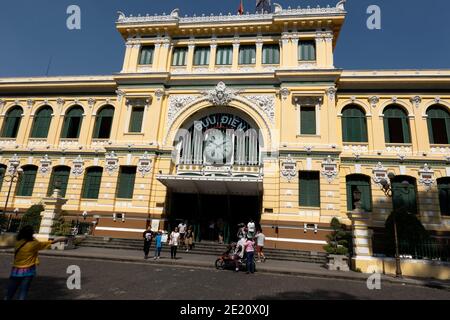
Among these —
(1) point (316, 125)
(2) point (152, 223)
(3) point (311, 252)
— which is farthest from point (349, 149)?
(2) point (152, 223)

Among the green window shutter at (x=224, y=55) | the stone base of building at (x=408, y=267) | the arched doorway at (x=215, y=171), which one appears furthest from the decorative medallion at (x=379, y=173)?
the green window shutter at (x=224, y=55)

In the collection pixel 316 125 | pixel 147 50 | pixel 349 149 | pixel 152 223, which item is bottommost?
pixel 152 223

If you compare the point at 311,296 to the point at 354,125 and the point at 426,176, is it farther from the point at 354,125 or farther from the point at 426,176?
the point at 354,125

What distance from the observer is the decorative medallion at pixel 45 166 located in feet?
79.3

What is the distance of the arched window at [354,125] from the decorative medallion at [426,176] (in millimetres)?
4092

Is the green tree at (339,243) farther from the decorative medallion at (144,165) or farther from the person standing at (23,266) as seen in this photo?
the decorative medallion at (144,165)

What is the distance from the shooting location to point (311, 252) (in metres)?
17.7

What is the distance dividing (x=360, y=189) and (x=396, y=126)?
547 centimetres

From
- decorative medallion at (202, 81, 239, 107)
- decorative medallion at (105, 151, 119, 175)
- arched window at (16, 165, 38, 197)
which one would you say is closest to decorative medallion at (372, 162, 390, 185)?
decorative medallion at (202, 81, 239, 107)

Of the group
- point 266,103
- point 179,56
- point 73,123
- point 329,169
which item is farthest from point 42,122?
point 329,169

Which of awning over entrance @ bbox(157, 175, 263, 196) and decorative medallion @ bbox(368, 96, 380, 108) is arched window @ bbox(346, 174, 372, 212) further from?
awning over entrance @ bbox(157, 175, 263, 196)

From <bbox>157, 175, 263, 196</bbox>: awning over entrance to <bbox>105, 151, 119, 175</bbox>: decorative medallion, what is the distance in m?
4.33
